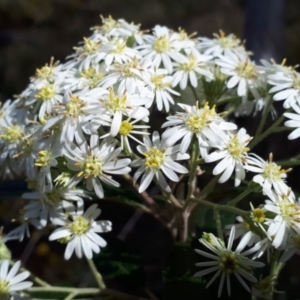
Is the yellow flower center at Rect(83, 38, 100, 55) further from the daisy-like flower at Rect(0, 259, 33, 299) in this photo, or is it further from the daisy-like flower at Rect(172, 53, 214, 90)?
the daisy-like flower at Rect(0, 259, 33, 299)

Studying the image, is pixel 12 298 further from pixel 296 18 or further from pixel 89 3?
pixel 89 3

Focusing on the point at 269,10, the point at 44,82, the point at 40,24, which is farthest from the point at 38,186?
the point at 40,24

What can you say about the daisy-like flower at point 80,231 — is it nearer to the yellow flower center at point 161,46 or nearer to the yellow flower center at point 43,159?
the yellow flower center at point 43,159

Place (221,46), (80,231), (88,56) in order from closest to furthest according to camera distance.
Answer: (80,231) < (88,56) < (221,46)

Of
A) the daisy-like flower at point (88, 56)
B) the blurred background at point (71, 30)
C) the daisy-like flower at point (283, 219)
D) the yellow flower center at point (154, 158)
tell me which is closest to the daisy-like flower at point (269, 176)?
the daisy-like flower at point (283, 219)

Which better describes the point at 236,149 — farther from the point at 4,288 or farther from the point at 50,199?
the point at 4,288

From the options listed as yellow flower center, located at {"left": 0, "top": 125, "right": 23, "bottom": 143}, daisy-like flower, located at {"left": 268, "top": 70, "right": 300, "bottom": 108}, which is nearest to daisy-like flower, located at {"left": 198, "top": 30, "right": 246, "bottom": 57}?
daisy-like flower, located at {"left": 268, "top": 70, "right": 300, "bottom": 108}

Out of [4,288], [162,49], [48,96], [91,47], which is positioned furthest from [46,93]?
[4,288]
